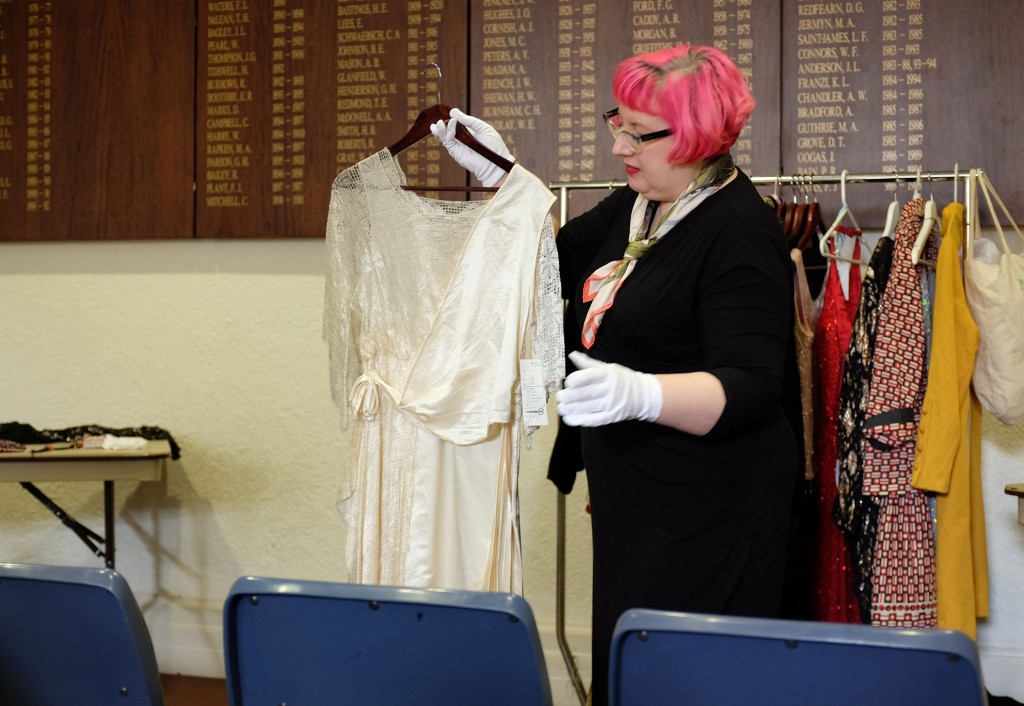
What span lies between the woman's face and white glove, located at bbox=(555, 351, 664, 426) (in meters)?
0.39

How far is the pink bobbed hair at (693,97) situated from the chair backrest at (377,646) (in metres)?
0.83

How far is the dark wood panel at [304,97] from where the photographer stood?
311cm

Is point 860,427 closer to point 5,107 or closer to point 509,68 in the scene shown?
point 509,68

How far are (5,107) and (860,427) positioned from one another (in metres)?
2.84

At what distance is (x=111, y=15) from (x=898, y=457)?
2.72 m

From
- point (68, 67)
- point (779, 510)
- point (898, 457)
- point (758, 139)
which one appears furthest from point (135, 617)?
point (68, 67)

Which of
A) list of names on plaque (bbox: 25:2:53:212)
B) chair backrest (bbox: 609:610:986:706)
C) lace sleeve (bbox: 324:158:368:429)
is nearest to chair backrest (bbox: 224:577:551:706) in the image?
chair backrest (bbox: 609:610:986:706)

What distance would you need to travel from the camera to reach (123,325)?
11.4 ft

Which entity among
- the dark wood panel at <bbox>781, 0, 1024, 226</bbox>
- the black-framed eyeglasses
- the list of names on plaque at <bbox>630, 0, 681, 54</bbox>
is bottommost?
the black-framed eyeglasses

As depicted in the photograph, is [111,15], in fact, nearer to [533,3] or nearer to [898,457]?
[533,3]

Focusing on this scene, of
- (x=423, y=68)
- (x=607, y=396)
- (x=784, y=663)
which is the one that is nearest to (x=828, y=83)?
(x=423, y=68)

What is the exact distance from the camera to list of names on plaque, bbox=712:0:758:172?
2.89 metres

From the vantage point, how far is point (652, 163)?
1.71 metres

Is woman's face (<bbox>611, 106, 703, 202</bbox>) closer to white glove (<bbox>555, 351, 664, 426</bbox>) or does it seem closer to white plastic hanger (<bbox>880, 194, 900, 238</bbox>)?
white glove (<bbox>555, 351, 664, 426</bbox>)
